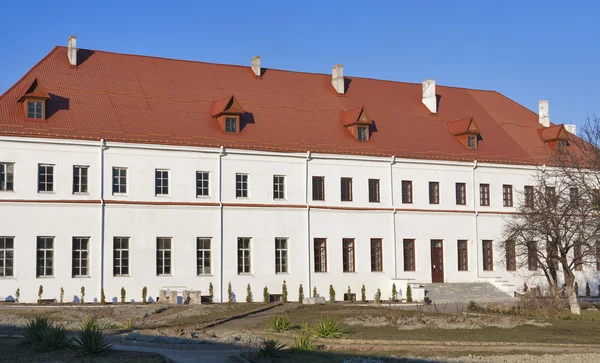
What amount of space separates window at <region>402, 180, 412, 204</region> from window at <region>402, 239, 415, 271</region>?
2391 millimetres

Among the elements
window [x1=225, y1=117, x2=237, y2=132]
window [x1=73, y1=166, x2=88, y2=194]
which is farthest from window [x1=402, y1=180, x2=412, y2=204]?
window [x1=73, y1=166, x2=88, y2=194]

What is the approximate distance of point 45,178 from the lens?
38969 millimetres

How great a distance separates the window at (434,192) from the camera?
49491 millimetres

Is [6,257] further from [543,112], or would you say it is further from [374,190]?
[543,112]

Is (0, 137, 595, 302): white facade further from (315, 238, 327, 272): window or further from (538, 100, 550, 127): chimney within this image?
(538, 100, 550, 127): chimney

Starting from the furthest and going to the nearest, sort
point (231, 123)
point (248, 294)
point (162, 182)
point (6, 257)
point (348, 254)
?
1. point (348, 254)
2. point (231, 123)
3. point (248, 294)
4. point (162, 182)
5. point (6, 257)

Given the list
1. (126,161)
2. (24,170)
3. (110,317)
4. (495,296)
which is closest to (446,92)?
(495,296)

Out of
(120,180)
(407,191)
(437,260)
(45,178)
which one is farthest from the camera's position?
(437,260)

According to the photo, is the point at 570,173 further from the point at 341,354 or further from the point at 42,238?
the point at 42,238

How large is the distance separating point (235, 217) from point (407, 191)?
11406 millimetres

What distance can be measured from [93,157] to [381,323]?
62.6 feet

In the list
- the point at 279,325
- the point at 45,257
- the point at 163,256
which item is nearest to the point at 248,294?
the point at 163,256

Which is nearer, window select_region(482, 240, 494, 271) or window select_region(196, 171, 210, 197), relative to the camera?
window select_region(196, 171, 210, 197)

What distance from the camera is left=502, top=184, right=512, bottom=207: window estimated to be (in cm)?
5216
